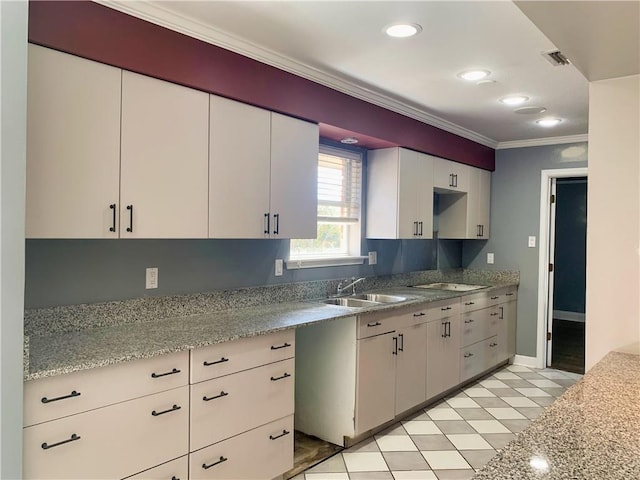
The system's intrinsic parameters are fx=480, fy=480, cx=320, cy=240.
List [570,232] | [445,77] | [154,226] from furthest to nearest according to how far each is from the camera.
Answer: [570,232]
[445,77]
[154,226]

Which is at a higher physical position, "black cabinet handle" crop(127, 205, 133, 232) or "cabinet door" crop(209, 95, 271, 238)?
"cabinet door" crop(209, 95, 271, 238)

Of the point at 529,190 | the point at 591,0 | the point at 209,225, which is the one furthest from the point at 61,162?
the point at 529,190

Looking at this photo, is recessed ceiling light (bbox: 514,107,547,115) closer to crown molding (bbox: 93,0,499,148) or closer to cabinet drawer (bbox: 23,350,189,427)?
crown molding (bbox: 93,0,499,148)

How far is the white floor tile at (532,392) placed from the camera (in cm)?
424

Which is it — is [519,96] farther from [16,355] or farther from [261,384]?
[16,355]

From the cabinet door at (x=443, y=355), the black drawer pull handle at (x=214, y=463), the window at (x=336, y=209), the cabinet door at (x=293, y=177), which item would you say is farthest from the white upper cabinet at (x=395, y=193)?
the black drawer pull handle at (x=214, y=463)

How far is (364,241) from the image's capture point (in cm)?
421

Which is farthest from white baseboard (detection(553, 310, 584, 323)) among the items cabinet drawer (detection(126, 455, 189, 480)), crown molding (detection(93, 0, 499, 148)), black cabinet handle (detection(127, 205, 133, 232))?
black cabinet handle (detection(127, 205, 133, 232))

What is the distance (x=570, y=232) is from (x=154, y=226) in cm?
729

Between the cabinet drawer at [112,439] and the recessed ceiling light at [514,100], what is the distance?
3068 mm

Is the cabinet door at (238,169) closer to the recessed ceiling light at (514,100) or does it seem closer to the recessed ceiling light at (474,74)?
the recessed ceiling light at (474,74)

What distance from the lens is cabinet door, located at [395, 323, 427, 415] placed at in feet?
11.3

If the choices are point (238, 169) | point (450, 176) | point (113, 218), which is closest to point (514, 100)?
point (450, 176)

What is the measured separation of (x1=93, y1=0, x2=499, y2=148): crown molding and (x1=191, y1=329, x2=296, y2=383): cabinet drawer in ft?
5.12
